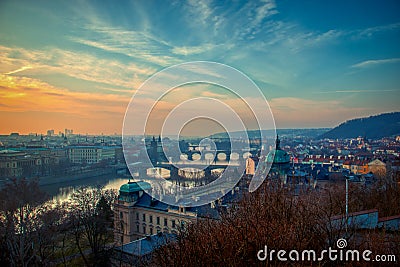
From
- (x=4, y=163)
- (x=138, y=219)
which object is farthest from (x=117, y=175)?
(x=138, y=219)

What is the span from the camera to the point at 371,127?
42656mm

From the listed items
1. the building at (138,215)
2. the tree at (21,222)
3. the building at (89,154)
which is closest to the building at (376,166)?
the building at (138,215)

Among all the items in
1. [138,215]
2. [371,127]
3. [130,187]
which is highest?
[371,127]

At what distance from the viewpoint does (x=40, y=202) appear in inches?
423

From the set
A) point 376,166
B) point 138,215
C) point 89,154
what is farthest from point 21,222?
point 89,154

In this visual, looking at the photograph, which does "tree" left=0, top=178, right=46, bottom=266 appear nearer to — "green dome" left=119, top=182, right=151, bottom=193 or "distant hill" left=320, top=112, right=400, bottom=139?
"green dome" left=119, top=182, right=151, bottom=193

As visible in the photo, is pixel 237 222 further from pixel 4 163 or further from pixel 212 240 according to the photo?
pixel 4 163

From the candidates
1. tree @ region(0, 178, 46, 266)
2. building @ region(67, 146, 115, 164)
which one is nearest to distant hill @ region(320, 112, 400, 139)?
building @ region(67, 146, 115, 164)

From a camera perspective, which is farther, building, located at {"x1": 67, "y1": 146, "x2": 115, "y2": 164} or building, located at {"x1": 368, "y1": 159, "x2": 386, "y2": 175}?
building, located at {"x1": 67, "y1": 146, "x2": 115, "y2": 164}

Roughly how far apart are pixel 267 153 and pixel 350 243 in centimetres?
1103

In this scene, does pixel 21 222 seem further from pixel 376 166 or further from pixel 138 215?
pixel 376 166

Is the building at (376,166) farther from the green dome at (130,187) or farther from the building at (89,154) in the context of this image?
the building at (89,154)

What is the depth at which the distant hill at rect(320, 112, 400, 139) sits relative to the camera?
127 ft

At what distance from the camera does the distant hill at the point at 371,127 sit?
3863 cm
